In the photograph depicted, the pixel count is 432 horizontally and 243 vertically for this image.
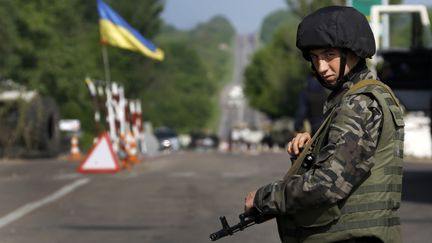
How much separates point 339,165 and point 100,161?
21158mm

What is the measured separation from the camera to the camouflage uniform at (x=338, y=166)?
4.04 meters

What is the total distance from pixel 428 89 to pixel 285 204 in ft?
66.8

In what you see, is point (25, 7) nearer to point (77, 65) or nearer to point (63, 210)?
point (77, 65)

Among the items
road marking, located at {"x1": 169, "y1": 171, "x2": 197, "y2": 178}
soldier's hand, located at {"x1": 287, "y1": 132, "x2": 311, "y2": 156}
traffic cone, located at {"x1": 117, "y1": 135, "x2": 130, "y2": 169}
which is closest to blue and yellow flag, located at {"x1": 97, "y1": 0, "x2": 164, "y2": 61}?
traffic cone, located at {"x1": 117, "y1": 135, "x2": 130, "y2": 169}

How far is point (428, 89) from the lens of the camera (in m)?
24.1

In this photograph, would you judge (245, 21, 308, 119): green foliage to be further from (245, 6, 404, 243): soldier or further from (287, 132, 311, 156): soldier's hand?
(245, 6, 404, 243): soldier

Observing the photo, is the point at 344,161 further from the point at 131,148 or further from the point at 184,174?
the point at 131,148

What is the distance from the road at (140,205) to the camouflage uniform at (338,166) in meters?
7.35

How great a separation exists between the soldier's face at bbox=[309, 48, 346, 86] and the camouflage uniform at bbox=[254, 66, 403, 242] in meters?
0.12

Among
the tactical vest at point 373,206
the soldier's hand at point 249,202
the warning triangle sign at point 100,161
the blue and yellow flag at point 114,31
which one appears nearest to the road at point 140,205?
the warning triangle sign at point 100,161

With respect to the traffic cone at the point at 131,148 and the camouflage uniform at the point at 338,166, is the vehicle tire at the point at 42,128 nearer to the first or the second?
the traffic cone at the point at 131,148

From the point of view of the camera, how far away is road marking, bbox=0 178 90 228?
14.1m

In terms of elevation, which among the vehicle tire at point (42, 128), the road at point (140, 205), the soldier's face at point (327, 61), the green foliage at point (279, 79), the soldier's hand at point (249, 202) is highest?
the soldier's face at point (327, 61)

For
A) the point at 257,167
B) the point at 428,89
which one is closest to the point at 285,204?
the point at 428,89
